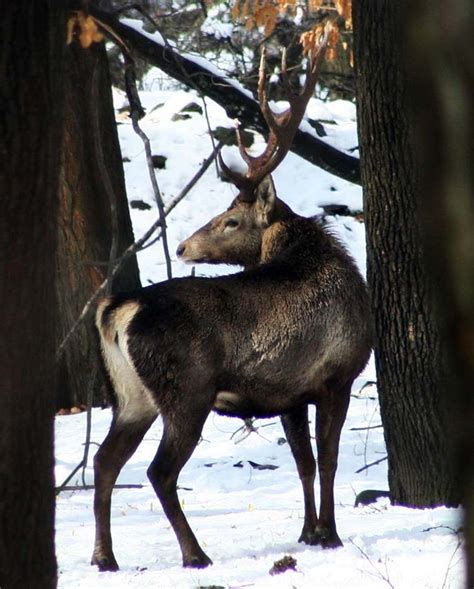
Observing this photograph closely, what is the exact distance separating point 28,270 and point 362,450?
22.5ft

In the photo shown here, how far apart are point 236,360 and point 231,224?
1.79 m

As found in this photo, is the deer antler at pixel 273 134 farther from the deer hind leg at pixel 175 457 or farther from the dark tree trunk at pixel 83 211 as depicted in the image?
the dark tree trunk at pixel 83 211

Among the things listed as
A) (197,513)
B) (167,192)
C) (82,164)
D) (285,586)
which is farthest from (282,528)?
(167,192)

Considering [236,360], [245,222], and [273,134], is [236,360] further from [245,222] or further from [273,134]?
[273,134]

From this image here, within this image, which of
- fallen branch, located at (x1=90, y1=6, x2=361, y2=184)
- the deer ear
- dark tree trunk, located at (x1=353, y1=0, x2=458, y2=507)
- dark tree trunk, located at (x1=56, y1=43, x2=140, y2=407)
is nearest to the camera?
dark tree trunk, located at (x1=353, y1=0, x2=458, y2=507)

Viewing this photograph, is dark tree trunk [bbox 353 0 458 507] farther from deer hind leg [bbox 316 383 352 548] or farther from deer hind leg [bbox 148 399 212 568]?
deer hind leg [bbox 148 399 212 568]

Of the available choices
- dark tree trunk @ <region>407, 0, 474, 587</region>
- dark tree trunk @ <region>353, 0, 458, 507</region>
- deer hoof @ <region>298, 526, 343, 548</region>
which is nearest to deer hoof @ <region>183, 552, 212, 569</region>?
deer hoof @ <region>298, 526, 343, 548</region>

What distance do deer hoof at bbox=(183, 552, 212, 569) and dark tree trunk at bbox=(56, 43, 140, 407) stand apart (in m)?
5.31

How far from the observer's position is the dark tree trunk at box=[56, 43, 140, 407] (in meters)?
11.1

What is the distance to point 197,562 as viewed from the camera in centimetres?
580

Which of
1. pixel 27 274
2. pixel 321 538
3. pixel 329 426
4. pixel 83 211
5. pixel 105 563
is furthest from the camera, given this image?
pixel 83 211

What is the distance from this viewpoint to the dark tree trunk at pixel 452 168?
121cm

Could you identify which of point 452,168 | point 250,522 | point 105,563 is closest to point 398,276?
point 250,522

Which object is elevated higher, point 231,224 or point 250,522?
point 231,224
